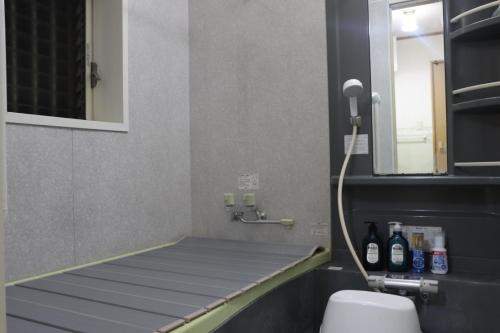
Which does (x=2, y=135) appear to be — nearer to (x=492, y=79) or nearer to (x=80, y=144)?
(x=80, y=144)

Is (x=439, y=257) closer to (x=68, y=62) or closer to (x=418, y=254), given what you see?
(x=418, y=254)

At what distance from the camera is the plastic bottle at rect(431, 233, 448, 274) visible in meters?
1.46

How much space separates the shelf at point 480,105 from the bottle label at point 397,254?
1.79 feet

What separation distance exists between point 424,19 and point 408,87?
0.28m

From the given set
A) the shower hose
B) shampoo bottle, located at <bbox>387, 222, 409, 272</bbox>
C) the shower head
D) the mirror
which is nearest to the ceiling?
the mirror

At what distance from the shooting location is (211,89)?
6.59 ft

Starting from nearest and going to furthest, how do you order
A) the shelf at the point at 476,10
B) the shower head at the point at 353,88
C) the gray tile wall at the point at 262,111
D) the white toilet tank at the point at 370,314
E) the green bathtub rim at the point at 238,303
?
the green bathtub rim at the point at 238,303, the white toilet tank at the point at 370,314, the shelf at the point at 476,10, the shower head at the point at 353,88, the gray tile wall at the point at 262,111

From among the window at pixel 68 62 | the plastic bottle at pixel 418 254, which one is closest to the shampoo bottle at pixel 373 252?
the plastic bottle at pixel 418 254

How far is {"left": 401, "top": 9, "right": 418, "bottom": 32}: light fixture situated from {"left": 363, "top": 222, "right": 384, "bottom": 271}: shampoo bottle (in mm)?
822

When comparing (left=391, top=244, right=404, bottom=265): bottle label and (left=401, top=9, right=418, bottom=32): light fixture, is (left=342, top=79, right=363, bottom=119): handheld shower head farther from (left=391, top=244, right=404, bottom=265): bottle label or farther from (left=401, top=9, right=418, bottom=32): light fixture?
(left=391, top=244, right=404, bottom=265): bottle label

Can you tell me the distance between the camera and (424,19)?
158 centimetres

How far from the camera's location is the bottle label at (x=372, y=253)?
1551 millimetres

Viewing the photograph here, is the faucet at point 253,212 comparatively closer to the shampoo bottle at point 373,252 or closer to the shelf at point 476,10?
the shampoo bottle at point 373,252

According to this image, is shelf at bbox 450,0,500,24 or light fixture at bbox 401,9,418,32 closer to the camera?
shelf at bbox 450,0,500,24
